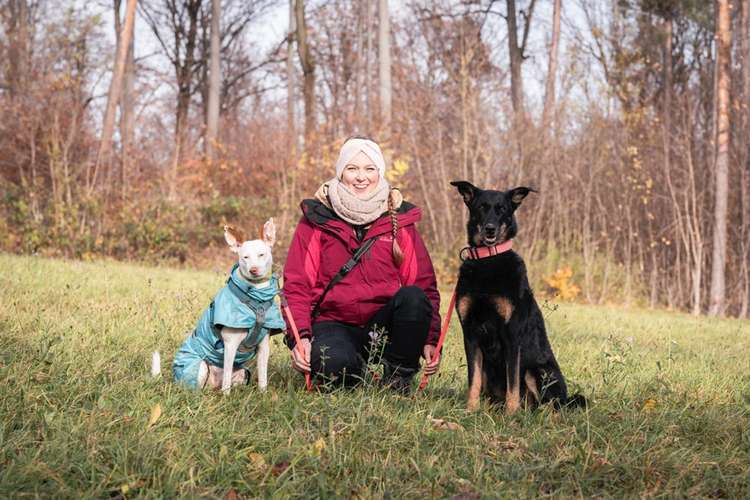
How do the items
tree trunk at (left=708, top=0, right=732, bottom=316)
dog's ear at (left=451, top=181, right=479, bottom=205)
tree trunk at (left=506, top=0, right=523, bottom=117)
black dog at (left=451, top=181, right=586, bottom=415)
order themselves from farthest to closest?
tree trunk at (left=506, top=0, right=523, bottom=117) < tree trunk at (left=708, top=0, right=732, bottom=316) < dog's ear at (left=451, top=181, right=479, bottom=205) < black dog at (left=451, top=181, right=586, bottom=415)

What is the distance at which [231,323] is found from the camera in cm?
354

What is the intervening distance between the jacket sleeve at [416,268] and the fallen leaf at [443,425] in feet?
2.66

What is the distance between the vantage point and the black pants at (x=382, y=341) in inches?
153

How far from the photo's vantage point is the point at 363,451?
2984mm

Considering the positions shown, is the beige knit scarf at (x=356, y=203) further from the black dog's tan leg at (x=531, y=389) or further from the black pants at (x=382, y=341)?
the black dog's tan leg at (x=531, y=389)

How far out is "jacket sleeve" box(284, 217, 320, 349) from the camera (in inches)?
157

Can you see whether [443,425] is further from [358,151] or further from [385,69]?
[385,69]

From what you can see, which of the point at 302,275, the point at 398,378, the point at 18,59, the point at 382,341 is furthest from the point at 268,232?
the point at 18,59

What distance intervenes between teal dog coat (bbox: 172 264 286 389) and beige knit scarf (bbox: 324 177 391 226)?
0.61 meters

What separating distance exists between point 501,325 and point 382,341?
0.72 metres

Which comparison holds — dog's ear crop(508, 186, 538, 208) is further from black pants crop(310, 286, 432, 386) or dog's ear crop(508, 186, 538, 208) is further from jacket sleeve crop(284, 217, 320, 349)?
jacket sleeve crop(284, 217, 320, 349)

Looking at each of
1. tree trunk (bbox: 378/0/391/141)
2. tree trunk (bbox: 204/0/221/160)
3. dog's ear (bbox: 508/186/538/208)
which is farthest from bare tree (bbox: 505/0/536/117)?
dog's ear (bbox: 508/186/538/208)

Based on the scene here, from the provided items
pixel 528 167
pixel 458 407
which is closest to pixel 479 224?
pixel 458 407

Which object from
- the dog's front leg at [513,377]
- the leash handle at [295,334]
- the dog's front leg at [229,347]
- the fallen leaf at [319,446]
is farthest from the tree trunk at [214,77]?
the fallen leaf at [319,446]
